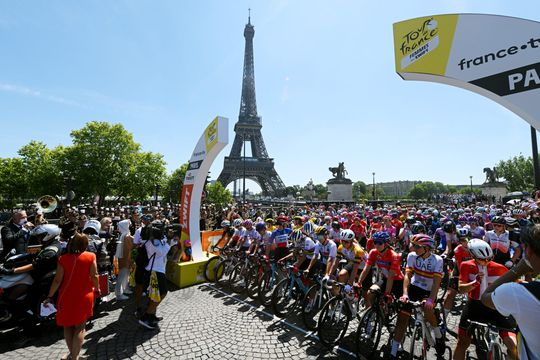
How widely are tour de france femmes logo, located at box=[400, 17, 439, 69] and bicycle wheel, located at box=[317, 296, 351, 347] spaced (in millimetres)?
4306

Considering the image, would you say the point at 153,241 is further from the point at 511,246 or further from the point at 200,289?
the point at 511,246

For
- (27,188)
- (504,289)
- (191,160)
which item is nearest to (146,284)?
(191,160)

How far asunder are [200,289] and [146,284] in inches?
80.9

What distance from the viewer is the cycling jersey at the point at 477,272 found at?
371cm

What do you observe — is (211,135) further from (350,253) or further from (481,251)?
(481,251)

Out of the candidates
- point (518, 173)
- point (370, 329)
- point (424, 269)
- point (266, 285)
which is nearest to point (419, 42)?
point (424, 269)

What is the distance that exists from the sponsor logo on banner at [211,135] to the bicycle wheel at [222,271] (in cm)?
354

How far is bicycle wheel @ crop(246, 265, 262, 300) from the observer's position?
6.71 m

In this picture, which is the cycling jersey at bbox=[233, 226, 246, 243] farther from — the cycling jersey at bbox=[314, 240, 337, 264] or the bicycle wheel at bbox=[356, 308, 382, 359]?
the bicycle wheel at bbox=[356, 308, 382, 359]

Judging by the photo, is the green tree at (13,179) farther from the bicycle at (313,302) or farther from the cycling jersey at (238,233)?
the bicycle at (313,302)

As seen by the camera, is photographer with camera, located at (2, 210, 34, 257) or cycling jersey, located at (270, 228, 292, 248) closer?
photographer with camera, located at (2, 210, 34, 257)

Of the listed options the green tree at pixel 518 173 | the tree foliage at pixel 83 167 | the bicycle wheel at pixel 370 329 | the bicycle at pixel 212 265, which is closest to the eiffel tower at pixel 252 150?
the tree foliage at pixel 83 167

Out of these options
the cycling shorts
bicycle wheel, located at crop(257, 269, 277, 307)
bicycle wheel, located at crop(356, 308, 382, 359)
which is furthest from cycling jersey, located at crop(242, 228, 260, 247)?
the cycling shorts

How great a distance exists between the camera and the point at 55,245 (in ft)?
15.7
